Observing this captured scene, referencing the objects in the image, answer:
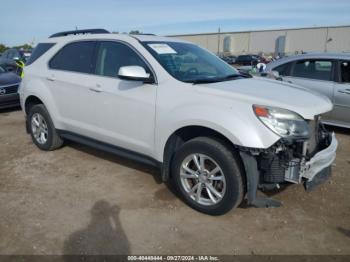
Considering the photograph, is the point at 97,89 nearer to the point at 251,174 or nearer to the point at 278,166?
the point at 251,174

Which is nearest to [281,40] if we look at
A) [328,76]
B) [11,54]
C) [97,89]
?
[11,54]

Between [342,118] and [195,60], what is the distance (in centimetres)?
365

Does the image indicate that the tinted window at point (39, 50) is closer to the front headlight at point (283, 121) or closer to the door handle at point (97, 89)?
the door handle at point (97, 89)

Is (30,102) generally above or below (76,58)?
below

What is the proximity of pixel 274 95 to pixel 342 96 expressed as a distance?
3668 millimetres

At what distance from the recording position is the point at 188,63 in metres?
4.16

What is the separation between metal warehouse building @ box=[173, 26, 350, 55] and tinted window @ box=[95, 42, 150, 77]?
2034 inches

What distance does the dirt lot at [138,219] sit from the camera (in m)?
3.11


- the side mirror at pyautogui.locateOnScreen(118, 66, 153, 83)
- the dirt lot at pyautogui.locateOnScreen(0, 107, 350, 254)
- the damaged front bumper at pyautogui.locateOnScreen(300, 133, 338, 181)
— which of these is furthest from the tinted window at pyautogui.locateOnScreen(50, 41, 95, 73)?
the damaged front bumper at pyautogui.locateOnScreen(300, 133, 338, 181)

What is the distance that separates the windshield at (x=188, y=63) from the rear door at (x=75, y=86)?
3.26 ft

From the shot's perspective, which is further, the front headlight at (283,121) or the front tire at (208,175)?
the front tire at (208,175)

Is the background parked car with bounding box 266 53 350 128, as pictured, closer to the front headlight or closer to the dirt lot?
the dirt lot

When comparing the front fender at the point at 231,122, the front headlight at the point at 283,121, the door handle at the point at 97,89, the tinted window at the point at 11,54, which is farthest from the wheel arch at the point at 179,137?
the tinted window at the point at 11,54

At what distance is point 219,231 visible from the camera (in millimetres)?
3348
